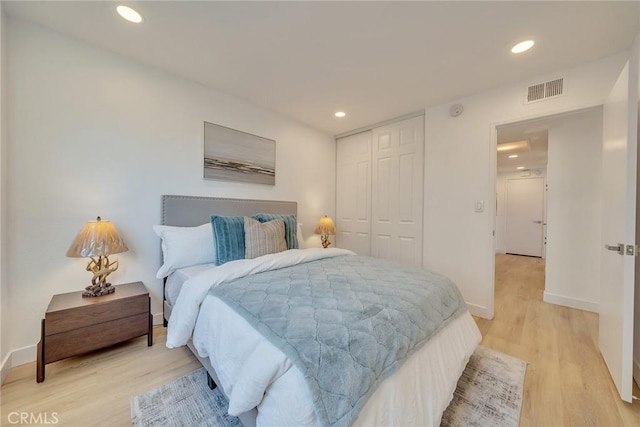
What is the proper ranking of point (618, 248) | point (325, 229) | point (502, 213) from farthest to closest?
1. point (502, 213)
2. point (325, 229)
3. point (618, 248)

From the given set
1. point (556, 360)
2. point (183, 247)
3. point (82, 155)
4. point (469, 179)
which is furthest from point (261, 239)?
point (556, 360)

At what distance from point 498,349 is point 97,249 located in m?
3.29

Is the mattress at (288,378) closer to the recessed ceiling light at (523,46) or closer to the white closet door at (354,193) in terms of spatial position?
the recessed ceiling light at (523,46)

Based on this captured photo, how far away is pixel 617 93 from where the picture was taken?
5.47ft

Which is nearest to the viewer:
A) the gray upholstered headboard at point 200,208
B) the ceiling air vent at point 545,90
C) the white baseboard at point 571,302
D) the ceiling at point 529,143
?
the ceiling air vent at point 545,90

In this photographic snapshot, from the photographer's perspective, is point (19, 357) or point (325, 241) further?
point (325, 241)

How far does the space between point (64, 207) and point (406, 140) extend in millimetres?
3652

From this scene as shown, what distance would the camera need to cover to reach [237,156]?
285 cm

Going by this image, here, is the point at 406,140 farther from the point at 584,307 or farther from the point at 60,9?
the point at 60,9

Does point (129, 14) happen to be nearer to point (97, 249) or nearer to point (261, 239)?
point (97, 249)

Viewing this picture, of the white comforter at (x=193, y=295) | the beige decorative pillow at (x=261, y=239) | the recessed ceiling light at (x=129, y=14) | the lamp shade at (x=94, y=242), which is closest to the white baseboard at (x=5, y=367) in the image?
the lamp shade at (x=94, y=242)

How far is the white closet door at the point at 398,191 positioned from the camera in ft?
10.5

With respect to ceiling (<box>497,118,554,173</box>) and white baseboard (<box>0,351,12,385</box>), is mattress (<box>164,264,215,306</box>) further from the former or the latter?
ceiling (<box>497,118,554,173</box>)

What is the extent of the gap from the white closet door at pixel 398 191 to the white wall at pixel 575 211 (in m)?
1.68
